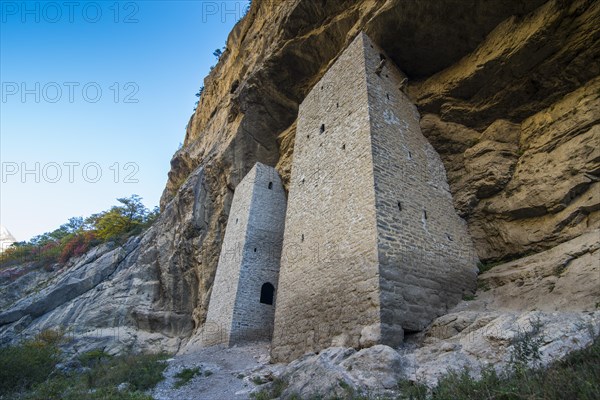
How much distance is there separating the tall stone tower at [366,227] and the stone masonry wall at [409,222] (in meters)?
0.03

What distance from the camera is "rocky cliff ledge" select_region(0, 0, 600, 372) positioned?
8.66 meters

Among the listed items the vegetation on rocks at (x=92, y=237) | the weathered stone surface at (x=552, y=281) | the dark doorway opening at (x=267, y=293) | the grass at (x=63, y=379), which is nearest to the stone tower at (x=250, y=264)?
the dark doorway opening at (x=267, y=293)

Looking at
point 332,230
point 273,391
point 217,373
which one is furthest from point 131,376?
point 332,230

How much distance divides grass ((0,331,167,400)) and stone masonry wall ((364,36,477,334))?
17.8 feet

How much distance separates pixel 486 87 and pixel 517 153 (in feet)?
7.20

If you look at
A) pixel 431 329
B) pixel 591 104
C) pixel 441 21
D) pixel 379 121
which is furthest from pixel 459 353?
pixel 441 21

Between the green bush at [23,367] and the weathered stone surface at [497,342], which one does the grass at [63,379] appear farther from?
the weathered stone surface at [497,342]

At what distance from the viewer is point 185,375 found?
359 inches

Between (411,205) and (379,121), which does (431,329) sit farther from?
(379,121)

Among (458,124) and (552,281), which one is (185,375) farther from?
(458,124)

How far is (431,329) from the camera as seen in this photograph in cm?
738

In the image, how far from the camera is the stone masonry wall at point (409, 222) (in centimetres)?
764

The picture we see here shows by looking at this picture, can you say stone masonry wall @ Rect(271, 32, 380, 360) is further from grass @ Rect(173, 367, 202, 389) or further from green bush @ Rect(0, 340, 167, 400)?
green bush @ Rect(0, 340, 167, 400)

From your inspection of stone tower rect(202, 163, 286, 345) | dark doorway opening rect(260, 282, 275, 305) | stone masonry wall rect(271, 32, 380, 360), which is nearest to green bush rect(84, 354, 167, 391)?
stone masonry wall rect(271, 32, 380, 360)
